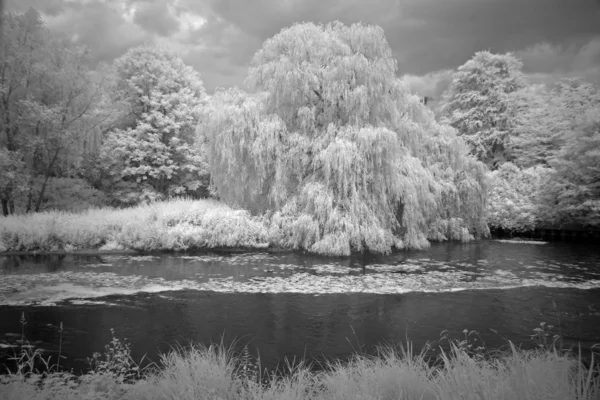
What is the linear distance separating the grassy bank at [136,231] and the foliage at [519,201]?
45.1ft

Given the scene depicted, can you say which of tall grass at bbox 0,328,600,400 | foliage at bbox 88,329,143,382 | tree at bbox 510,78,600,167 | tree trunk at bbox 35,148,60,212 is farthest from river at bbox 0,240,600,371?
tree at bbox 510,78,600,167

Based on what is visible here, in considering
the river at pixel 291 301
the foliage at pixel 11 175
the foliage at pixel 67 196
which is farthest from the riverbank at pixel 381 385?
the foliage at pixel 67 196

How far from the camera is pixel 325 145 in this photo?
Answer: 49.3 feet

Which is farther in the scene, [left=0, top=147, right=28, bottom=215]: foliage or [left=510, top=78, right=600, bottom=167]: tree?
[left=510, top=78, right=600, bottom=167]: tree

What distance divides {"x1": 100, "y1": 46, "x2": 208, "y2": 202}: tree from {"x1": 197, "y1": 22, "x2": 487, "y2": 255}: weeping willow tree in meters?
7.24

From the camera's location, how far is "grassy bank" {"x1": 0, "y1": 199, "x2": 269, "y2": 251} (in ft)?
48.0

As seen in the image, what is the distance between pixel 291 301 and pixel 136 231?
9.25 m

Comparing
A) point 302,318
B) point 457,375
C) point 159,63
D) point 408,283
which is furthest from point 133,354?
point 159,63

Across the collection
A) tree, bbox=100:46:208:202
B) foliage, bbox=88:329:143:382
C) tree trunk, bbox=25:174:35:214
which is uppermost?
tree, bbox=100:46:208:202

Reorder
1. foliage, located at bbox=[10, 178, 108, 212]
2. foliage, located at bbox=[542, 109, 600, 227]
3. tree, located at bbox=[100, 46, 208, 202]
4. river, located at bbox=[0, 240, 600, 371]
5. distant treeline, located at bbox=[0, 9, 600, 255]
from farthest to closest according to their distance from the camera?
1. tree, located at bbox=[100, 46, 208, 202]
2. foliage, located at bbox=[10, 178, 108, 212]
3. foliage, located at bbox=[542, 109, 600, 227]
4. distant treeline, located at bbox=[0, 9, 600, 255]
5. river, located at bbox=[0, 240, 600, 371]

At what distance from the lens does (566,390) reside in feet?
9.27

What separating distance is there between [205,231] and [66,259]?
16.1 feet

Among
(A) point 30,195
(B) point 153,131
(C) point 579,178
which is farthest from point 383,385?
(B) point 153,131

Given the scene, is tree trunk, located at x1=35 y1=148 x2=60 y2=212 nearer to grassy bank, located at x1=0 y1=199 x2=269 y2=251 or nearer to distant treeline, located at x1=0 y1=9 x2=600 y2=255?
distant treeline, located at x1=0 y1=9 x2=600 y2=255
